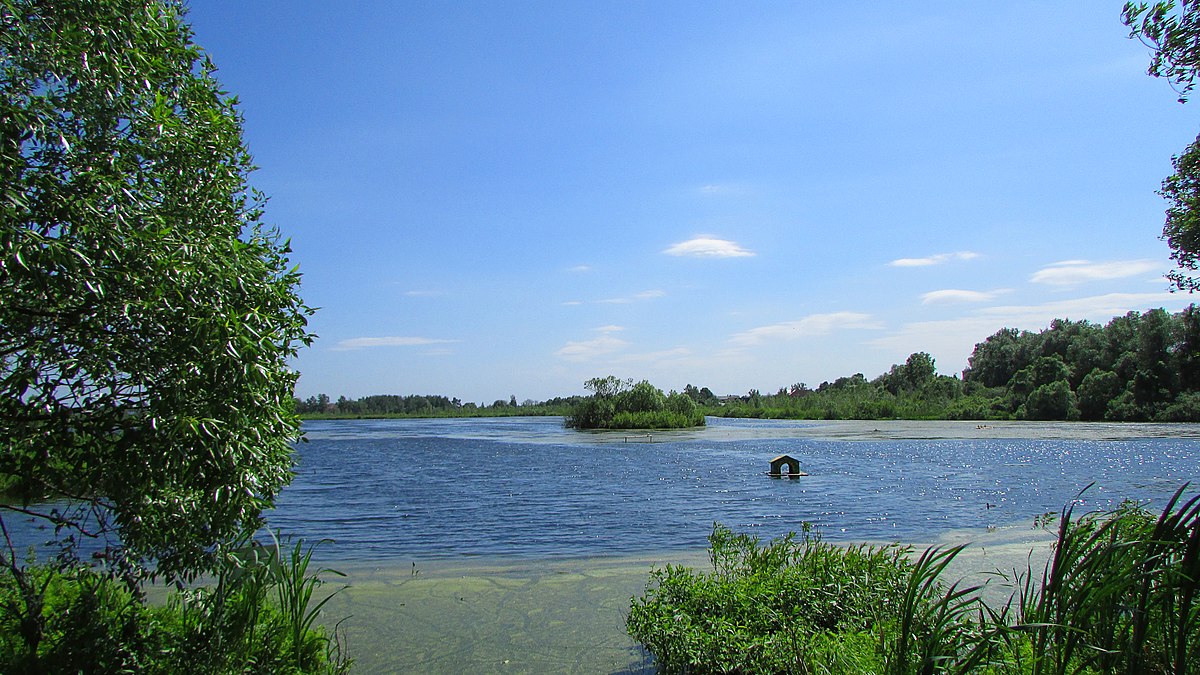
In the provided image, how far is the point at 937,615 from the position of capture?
19.0ft

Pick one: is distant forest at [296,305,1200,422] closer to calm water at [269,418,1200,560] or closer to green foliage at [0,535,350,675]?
calm water at [269,418,1200,560]

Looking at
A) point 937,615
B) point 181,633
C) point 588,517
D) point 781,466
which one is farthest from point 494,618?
point 781,466

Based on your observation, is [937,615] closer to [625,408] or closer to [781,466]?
[781,466]

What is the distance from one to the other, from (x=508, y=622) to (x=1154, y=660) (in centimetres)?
642

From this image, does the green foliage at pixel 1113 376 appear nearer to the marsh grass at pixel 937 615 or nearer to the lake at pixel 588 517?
the lake at pixel 588 517

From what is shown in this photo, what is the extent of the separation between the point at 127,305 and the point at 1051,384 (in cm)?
8638

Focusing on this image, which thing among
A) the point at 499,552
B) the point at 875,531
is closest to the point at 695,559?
the point at 499,552

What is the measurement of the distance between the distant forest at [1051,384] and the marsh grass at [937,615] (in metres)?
44.0

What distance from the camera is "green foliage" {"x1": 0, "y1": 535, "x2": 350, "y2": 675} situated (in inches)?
197

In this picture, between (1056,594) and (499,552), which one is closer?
(1056,594)

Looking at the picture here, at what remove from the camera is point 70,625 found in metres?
5.20

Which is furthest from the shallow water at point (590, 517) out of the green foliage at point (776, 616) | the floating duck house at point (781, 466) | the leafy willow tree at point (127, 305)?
the leafy willow tree at point (127, 305)

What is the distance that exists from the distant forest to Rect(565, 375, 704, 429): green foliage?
1986 millimetres

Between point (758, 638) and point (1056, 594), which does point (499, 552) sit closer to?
point (758, 638)
